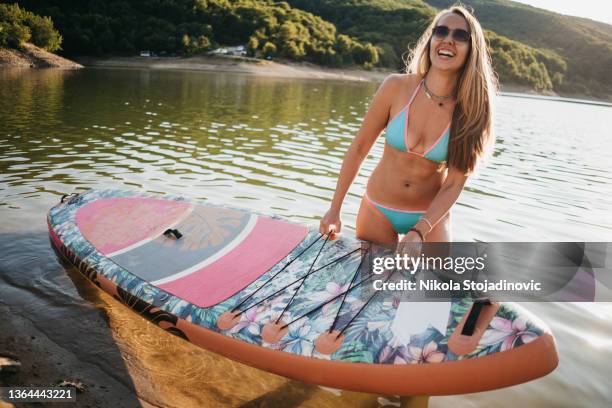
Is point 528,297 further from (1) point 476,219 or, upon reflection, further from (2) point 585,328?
(1) point 476,219

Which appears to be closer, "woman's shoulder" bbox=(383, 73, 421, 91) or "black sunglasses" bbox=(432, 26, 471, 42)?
"black sunglasses" bbox=(432, 26, 471, 42)

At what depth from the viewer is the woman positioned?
315 cm

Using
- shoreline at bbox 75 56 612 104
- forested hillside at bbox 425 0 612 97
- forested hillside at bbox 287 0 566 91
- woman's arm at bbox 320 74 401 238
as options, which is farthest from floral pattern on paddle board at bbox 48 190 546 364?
forested hillside at bbox 425 0 612 97

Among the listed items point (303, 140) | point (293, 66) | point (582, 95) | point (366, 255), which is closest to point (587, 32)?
point (582, 95)

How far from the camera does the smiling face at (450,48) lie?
3115 millimetres

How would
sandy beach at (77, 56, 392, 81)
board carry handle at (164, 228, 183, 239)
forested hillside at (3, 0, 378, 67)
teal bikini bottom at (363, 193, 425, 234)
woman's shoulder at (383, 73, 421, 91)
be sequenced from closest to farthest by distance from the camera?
woman's shoulder at (383, 73, 421, 91) → teal bikini bottom at (363, 193, 425, 234) → board carry handle at (164, 228, 183, 239) → sandy beach at (77, 56, 392, 81) → forested hillside at (3, 0, 378, 67)

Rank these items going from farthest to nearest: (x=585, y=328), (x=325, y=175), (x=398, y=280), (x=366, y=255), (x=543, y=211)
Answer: (x=325, y=175) → (x=543, y=211) → (x=585, y=328) → (x=366, y=255) → (x=398, y=280)

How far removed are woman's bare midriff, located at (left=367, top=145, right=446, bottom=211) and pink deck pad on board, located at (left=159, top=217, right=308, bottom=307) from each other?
3.46ft

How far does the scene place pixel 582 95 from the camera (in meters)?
109

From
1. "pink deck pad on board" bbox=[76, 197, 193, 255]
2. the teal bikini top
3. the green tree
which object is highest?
A: the green tree

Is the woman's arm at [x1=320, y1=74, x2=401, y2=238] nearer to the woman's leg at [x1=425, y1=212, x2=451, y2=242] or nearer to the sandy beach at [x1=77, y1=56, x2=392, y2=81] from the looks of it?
the woman's leg at [x1=425, y1=212, x2=451, y2=242]

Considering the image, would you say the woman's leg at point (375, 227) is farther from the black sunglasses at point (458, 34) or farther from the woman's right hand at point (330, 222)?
the black sunglasses at point (458, 34)

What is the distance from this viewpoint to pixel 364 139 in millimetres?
3504

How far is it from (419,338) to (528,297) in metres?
3.30
